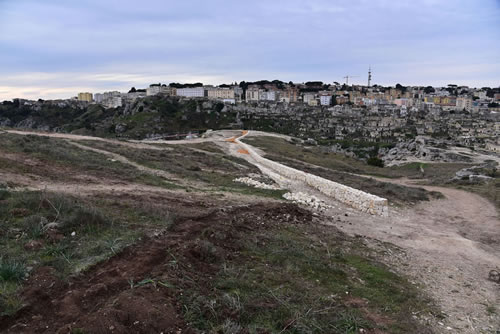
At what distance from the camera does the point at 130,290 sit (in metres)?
5.65

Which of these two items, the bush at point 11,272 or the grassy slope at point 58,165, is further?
the grassy slope at point 58,165

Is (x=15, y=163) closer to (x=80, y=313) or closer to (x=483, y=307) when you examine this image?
(x=80, y=313)

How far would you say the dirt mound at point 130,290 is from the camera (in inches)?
191

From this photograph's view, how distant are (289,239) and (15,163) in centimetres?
1430

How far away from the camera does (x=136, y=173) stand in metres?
19.5

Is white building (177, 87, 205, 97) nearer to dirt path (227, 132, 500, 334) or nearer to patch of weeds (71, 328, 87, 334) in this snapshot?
dirt path (227, 132, 500, 334)

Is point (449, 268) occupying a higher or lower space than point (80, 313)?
lower

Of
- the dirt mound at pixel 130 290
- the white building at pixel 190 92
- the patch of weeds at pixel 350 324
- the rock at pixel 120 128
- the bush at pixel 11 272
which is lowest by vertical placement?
the rock at pixel 120 128

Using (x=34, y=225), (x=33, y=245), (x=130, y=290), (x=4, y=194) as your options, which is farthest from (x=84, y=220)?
(x=130, y=290)

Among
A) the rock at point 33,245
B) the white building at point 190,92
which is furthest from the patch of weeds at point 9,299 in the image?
→ the white building at point 190,92

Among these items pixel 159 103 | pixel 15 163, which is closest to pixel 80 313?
pixel 15 163

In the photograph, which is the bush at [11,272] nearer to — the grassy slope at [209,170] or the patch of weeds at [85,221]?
the patch of weeds at [85,221]

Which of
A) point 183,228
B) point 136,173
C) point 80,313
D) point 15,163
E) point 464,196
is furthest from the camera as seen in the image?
point 464,196

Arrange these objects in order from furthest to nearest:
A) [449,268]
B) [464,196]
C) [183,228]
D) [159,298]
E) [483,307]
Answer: [464,196] < [449,268] < [183,228] < [483,307] < [159,298]
